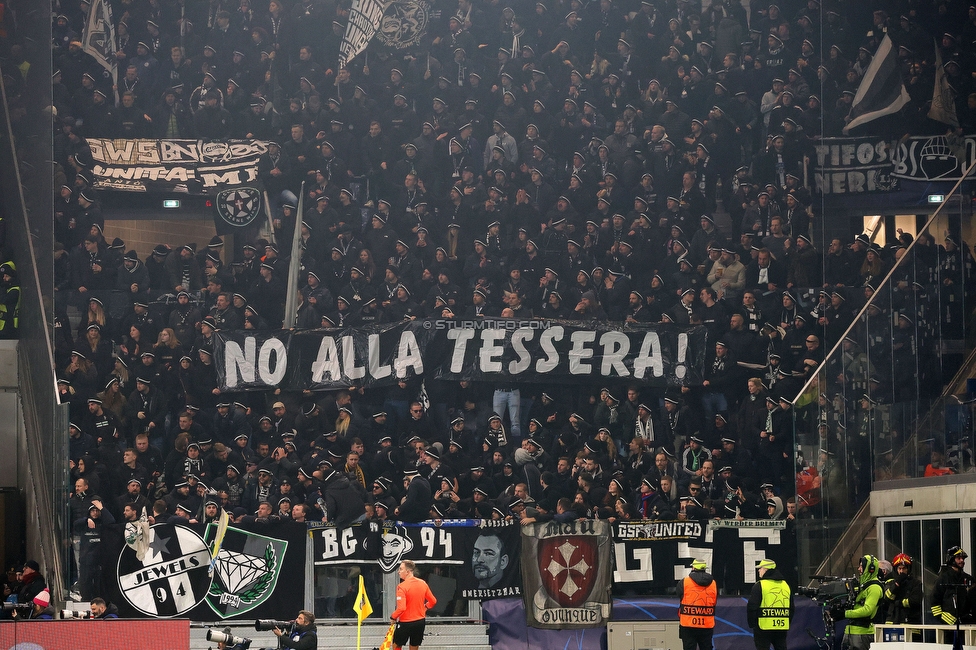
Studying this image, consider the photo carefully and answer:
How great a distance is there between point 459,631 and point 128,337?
8588 mm

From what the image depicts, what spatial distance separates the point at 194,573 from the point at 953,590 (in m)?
9.41

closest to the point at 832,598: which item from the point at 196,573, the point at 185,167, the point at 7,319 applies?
the point at 196,573

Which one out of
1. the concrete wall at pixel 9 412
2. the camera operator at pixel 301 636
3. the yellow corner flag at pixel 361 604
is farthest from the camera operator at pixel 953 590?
the concrete wall at pixel 9 412

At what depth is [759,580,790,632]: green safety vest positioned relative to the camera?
13.8 metres

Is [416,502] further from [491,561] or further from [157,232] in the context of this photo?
[157,232]

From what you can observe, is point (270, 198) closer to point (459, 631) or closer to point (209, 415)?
point (209, 415)

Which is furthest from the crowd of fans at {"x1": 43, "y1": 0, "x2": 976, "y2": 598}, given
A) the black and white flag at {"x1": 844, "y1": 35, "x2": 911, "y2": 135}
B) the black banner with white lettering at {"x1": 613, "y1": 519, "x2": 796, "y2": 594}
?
the black banner with white lettering at {"x1": 613, "y1": 519, "x2": 796, "y2": 594}

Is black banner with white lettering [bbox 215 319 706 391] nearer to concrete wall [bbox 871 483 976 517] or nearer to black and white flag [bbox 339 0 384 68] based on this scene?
concrete wall [bbox 871 483 976 517]

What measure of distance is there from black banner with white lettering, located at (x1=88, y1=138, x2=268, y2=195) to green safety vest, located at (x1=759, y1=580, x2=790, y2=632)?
13.9m

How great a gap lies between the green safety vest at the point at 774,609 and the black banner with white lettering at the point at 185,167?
13932 mm

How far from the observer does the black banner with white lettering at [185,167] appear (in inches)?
972

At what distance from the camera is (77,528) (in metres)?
17.8

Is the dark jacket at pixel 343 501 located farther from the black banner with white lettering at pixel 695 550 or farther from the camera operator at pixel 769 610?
the camera operator at pixel 769 610

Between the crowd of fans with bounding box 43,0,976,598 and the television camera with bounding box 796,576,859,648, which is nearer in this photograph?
the television camera with bounding box 796,576,859,648
